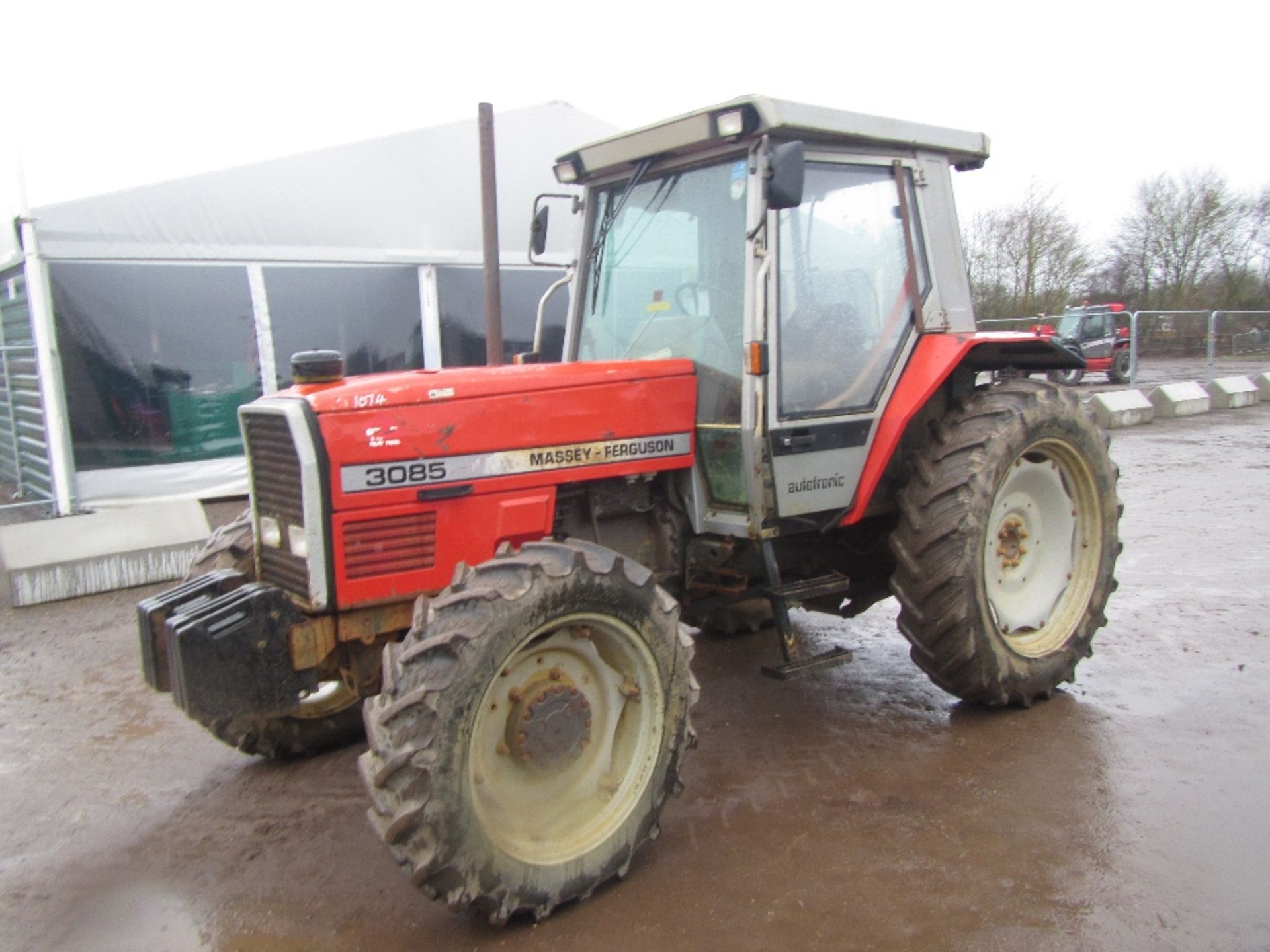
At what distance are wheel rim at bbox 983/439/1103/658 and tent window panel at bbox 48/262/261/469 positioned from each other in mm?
7598

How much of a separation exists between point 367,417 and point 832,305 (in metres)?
1.93

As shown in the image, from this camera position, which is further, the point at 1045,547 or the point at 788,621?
the point at 1045,547

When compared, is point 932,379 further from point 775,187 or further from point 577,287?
point 577,287

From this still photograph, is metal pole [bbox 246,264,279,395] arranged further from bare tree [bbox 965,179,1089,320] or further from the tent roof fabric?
bare tree [bbox 965,179,1089,320]

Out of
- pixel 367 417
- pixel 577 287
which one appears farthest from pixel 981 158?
pixel 367 417

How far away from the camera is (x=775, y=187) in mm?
3412

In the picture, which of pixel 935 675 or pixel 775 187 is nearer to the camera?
pixel 775 187

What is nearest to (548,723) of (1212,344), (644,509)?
(644,509)

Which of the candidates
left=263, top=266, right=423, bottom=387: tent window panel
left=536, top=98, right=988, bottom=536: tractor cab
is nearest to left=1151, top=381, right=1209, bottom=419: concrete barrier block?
left=263, top=266, right=423, bottom=387: tent window panel

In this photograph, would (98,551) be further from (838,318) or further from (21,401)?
(838,318)

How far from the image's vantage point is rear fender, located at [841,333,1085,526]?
162 inches

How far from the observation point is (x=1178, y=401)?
16219 millimetres

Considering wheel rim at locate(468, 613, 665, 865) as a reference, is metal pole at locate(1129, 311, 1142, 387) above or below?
above

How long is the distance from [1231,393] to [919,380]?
53.3 ft
